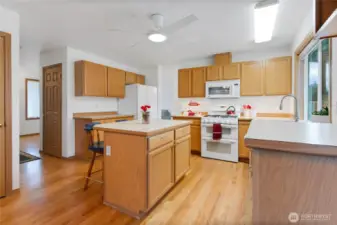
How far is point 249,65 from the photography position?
3885 mm

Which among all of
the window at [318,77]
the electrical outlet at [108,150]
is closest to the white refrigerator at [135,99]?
the electrical outlet at [108,150]

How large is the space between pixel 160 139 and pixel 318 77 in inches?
86.8

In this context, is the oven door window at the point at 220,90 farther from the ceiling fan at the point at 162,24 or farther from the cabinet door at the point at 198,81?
the ceiling fan at the point at 162,24

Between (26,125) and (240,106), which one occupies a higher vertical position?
(240,106)

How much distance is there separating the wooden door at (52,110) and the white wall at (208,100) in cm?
259

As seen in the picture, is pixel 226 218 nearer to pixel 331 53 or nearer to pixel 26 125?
pixel 331 53

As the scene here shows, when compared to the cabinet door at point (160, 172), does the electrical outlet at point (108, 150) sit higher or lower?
higher

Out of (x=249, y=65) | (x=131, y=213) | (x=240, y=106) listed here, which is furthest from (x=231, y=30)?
(x=131, y=213)

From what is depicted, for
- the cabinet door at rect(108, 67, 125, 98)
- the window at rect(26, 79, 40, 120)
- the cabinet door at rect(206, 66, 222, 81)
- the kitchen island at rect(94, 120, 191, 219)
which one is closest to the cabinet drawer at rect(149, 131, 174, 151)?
the kitchen island at rect(94, 120, 191, 219)

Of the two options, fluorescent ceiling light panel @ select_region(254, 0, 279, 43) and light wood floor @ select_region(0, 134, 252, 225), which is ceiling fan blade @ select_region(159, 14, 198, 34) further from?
light wood floor @ select_region(0, 134, 252, 225)

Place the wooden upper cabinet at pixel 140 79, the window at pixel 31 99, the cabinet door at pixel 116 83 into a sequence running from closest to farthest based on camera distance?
the cabinet door at pixel 116 83, the wooden upper cabinet at pixel 140 79, the window at pixel 31 99

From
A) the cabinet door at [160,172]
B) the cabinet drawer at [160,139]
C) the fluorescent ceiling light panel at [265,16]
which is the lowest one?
the cabinet door at [160,172]

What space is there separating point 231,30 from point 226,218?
8.59ft

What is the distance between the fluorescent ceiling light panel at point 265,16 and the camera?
6.72 feet
